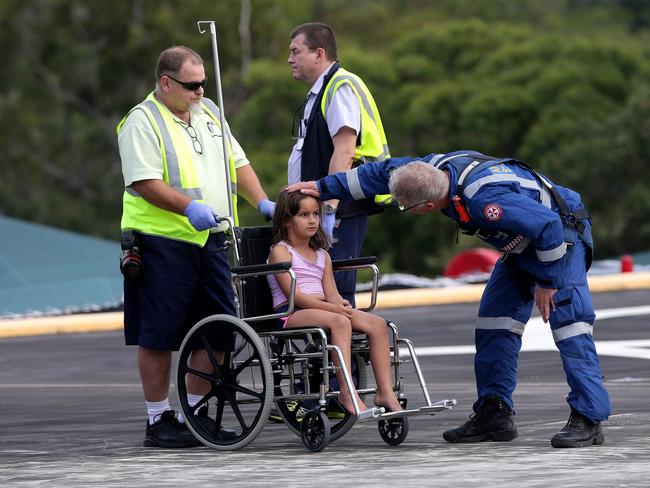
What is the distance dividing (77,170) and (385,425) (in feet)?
150

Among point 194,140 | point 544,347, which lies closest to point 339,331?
point 194,140

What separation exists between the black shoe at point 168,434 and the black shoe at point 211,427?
0.42 ft

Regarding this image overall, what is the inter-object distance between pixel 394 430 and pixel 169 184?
1698 mm

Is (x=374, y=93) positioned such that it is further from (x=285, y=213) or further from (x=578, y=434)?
(x=578, y=434)

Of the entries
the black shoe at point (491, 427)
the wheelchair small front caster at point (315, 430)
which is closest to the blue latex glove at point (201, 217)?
the wheelchair small front caster at point (315, 430)

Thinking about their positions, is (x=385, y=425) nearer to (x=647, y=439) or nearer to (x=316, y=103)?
(x=647, y=439)

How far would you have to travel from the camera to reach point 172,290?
27.7 ft

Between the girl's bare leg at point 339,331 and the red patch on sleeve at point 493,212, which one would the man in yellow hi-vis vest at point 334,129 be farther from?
the red patch on sleeve at point 493,212

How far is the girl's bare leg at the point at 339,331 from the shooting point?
26.0 feet

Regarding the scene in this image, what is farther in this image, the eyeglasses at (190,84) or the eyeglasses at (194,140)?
the eyeglasses at (194,140)

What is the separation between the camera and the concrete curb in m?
16.7

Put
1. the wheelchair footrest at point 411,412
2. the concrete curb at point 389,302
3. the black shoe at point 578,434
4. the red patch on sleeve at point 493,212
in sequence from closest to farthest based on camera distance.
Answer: the red patch on sleeve at point 493,212, the black shoe at point 578,434, the wheelchair footrest at point 411,412, the concrete curb at point 389,302

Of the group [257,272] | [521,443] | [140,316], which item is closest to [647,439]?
[521,443]

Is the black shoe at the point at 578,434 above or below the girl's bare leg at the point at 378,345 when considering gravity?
below
